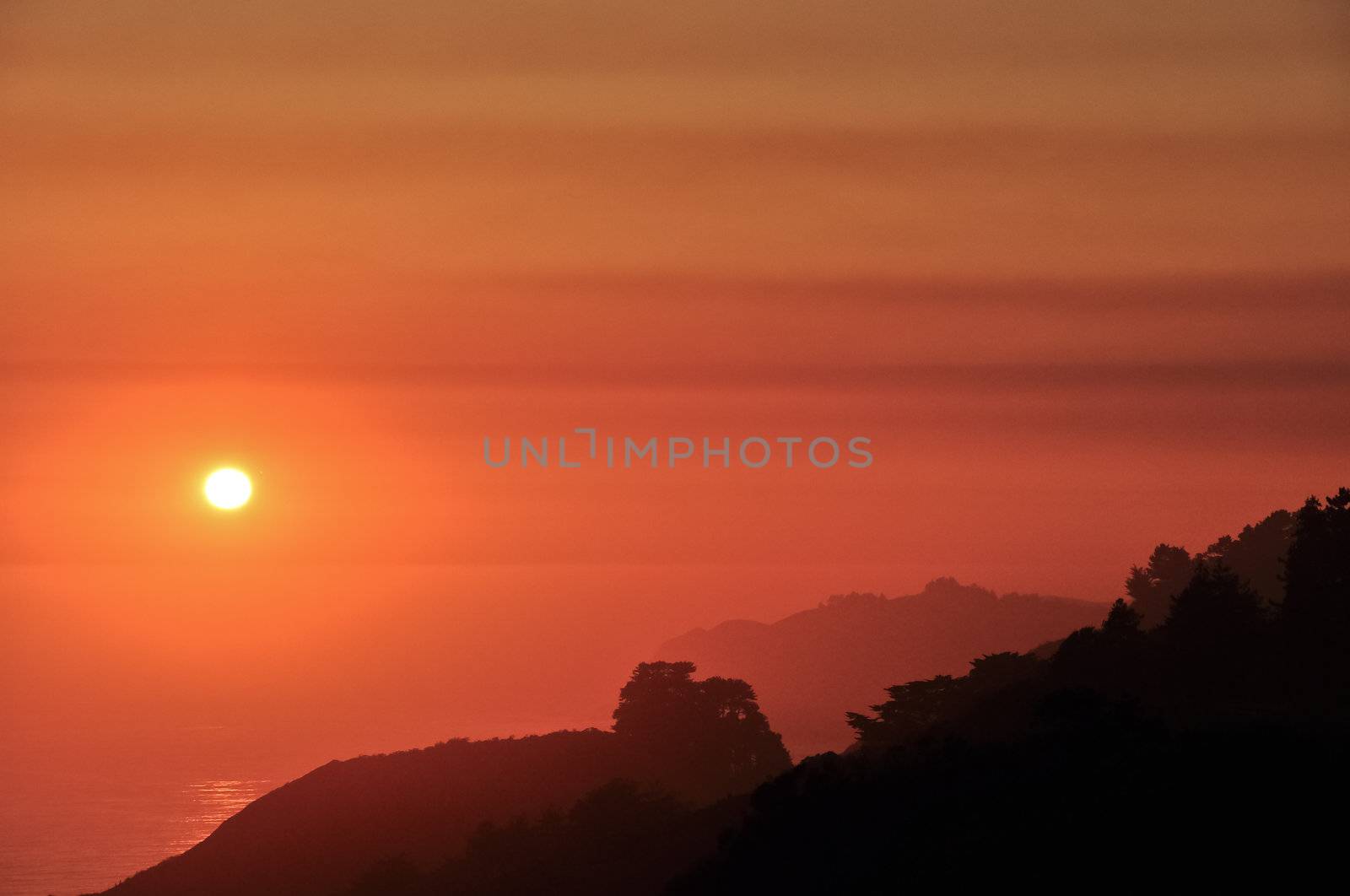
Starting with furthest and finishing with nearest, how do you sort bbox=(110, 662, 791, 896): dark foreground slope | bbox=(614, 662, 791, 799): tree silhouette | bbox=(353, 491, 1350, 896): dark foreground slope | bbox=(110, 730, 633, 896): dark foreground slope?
bbox=(614, 662, 791, 799): tree silhouette
bbox=(110, 730, 633, 896): dark foreground slope
bbox=(110, 662, 791, 896): dark foreground slope
bbox=(353, 491, 1350, 896): dark foreground slope

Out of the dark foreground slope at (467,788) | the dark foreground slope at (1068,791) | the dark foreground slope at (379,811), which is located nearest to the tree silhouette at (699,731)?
the dark foreground slope at (467,788)

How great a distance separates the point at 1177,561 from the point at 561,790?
6276cm

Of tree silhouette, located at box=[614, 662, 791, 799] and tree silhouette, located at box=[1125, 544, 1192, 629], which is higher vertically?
tree silhouette, located at box=[1125, 544, 1192, 629]

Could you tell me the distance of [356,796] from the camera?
128 m

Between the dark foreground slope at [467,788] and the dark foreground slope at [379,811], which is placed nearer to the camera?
the dark foreground slope at [467,788]

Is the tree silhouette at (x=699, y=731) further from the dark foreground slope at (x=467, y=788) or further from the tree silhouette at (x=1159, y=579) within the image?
the tree silhouette at (x=1159, y=579)

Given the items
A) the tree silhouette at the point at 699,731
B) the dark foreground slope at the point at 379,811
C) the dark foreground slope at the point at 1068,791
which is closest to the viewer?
the dark foreground slope at the point at 1068,791

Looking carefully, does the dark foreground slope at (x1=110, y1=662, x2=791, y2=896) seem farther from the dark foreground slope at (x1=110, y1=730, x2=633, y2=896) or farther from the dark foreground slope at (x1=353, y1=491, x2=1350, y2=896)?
the dark foreground slope at (x1=353, y1=491, x2=1350, y2=896)

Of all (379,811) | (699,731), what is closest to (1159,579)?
(699,731)

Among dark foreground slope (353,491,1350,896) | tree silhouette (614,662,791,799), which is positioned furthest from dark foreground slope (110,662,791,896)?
dark foreground slope (353,491,1350,896)

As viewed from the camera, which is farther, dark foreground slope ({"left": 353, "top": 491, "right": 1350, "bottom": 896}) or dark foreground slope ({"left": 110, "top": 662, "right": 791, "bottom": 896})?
dark foreground slope ({"left": 110, "top": 662, "right": 791, "bottom": 896})

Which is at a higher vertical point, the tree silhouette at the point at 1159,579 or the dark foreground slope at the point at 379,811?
the tree silhouette at the point at 1159,579

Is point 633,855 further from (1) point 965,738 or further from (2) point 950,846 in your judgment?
(2) point 950,846

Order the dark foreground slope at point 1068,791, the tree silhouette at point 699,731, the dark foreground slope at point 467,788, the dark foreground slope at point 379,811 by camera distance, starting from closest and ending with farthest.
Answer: the dark foreground slope at point 1068,791 < the dark foreground slope at point 467,788 < the dark foreground slope at point 379,811 < the tree silhouette at point 699,731
